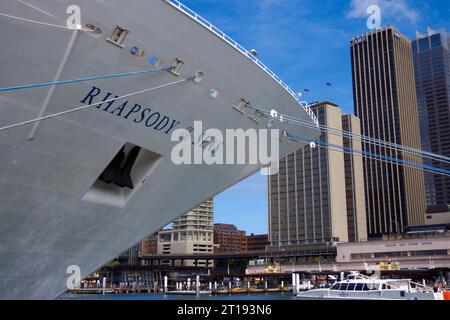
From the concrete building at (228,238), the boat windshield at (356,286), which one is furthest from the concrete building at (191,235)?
the boat windshield at (356,286)

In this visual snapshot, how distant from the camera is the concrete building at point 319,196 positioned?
12338cm

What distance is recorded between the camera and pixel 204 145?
12.6 meters

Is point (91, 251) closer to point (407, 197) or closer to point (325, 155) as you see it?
point (325, 155)

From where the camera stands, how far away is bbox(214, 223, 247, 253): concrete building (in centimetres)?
16988

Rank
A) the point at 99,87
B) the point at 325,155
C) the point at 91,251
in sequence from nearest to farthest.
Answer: the point at 99,87 → the point at 91,251 → the point at 325,155

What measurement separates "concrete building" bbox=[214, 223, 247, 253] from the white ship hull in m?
154

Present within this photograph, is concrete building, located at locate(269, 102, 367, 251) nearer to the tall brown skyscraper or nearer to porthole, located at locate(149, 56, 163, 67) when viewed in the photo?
the tall brown skyscraper

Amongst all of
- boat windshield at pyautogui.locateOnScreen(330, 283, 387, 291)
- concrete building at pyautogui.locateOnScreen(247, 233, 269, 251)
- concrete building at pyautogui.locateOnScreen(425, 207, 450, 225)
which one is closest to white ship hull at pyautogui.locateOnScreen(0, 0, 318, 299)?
boat windshield at pyautogui.locateOnScreen(330, 283, 387, 291)

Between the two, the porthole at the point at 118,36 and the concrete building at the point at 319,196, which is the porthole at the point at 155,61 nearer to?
the porthole at the point at 118,36
